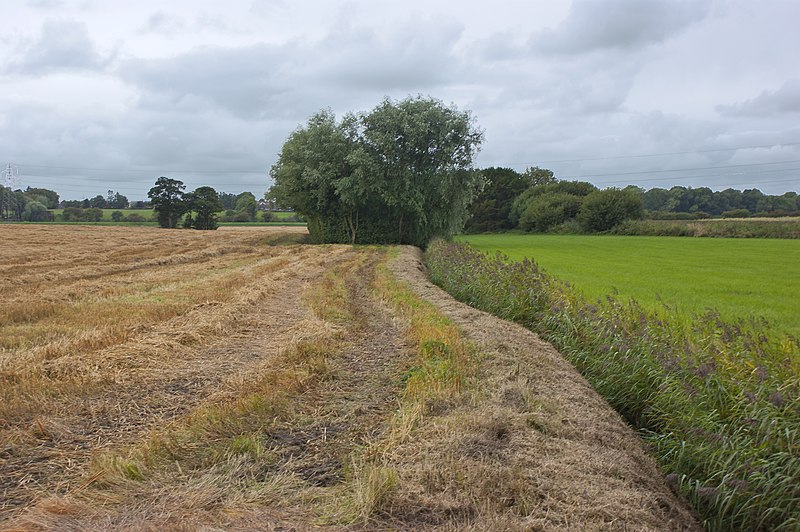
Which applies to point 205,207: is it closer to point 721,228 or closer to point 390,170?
point 390,170

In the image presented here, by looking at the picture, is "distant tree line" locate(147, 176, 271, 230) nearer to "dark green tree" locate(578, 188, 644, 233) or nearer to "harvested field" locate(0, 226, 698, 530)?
"dark green tree" locate(578, 188, 644, 233)

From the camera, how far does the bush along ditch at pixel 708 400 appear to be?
4242 millimetres

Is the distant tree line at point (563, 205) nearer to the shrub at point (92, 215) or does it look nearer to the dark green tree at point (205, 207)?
the dark green tree at point (205, 207)

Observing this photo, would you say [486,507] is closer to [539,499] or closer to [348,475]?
[539,499]

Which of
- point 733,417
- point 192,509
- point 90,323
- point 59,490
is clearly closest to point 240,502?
point 192,509

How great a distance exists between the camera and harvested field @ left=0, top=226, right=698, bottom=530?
11.2ft

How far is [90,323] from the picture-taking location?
8.91 metres

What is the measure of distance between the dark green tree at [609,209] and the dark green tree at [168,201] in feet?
174

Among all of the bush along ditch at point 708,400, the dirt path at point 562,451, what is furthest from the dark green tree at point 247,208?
the dirt path at point 562,451

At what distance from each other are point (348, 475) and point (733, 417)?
369 cm

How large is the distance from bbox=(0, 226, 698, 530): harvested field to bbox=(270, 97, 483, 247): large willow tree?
27.3m

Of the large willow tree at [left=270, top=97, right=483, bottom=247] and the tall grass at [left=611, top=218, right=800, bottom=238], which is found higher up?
the large willow tree at [left=270, top=97, right=483, bottom=247]

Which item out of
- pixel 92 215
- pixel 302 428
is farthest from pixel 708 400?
pixel 92 215

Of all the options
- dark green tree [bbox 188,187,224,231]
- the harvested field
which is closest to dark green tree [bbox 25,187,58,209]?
dark green tree [bbox 188,187,224,231]
